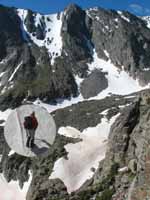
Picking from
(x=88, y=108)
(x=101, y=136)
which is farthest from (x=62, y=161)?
(x=88, y=108)

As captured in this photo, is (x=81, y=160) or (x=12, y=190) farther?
(x=12, y=190)

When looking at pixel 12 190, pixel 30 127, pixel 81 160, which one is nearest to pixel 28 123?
pixel 30 127

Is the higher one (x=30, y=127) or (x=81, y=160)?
(x=30, y=127)

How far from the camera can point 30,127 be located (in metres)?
10.3

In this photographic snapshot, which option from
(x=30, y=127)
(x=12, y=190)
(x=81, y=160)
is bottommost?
(x=12, y=190)

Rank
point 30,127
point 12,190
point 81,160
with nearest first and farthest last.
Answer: point 30,127, point 81,160, point 12,190

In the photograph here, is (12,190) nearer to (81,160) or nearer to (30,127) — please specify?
(81,160)

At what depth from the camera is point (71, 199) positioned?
258 ft

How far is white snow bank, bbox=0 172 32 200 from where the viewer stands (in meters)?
110

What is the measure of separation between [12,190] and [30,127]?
108515 mm

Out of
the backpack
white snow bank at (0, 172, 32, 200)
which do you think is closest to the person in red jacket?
the backpack

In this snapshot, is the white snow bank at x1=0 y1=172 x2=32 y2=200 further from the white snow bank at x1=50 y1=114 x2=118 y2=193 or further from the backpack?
the backpack

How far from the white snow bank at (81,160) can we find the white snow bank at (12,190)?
10.8 metres

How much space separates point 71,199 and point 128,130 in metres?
15.9
